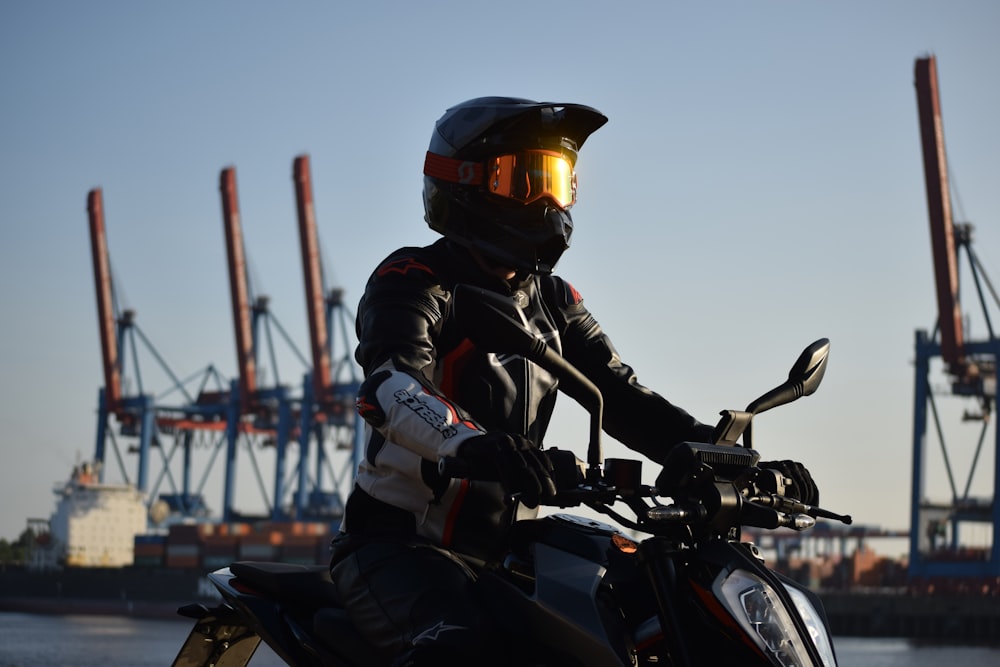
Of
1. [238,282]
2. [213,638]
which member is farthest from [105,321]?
[213,638]

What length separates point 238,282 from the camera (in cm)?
Result: 7781

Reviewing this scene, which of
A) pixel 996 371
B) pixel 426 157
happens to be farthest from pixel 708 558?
pixel 996 371

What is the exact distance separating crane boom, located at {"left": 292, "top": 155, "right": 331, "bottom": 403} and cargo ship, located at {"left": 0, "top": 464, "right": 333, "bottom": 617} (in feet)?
25.5

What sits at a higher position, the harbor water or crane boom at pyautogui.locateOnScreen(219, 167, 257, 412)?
crane boom at pyautogui.locateOnScreen(219, 167, 257, 412)

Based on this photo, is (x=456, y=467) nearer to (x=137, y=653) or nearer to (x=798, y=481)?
(x=798, y=481)

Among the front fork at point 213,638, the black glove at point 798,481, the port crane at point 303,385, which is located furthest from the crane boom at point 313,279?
the black glove at point 798,481

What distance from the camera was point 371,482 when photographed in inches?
155

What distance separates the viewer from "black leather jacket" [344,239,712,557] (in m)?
3.69

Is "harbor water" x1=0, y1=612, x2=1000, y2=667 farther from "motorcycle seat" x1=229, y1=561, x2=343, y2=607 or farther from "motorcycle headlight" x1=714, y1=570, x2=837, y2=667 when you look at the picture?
"motorcycle headlight" x1=714, y1=570, x2=837, y2=667

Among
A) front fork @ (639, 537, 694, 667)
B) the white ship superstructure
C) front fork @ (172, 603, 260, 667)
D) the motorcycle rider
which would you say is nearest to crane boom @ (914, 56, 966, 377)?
the white ship superstructure

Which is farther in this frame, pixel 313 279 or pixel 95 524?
pixel 95 524

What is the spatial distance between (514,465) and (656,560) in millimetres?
363

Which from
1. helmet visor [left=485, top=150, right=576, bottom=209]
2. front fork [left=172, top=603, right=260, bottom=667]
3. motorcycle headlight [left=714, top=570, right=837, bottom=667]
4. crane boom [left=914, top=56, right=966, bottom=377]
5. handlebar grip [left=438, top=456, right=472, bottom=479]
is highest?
crane boom [left=914, top=56, right=966, bottom=377]

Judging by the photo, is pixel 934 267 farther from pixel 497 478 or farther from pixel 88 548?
pixel 497 478
